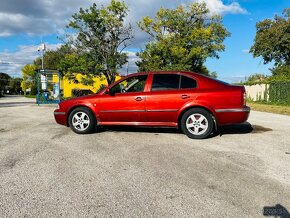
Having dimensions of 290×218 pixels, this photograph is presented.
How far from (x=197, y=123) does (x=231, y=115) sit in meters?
0.77

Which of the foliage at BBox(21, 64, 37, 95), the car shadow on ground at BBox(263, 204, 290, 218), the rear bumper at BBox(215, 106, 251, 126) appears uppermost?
the foliage at BBox(21, 64, 37, 95)

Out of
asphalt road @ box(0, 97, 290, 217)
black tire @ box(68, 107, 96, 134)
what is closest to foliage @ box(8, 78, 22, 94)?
black tire @ box(68, 107, 96, 134)

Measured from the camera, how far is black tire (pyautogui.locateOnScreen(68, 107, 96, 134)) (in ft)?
24.4

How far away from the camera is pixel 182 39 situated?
39312 mm

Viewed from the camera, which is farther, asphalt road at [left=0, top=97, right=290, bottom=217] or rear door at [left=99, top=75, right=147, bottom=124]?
rear door at [left=99, top=75, right=147, bottom=124]

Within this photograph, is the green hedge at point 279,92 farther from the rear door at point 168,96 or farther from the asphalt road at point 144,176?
the rear door at point 168,96

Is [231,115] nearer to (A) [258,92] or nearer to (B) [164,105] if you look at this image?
(B) [164,105]

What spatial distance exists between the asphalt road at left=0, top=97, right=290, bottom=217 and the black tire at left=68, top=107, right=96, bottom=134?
0.49m

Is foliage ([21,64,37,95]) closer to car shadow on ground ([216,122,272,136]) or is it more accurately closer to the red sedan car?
the red sedan car

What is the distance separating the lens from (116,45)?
93.6 ft

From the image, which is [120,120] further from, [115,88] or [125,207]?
[125,207]

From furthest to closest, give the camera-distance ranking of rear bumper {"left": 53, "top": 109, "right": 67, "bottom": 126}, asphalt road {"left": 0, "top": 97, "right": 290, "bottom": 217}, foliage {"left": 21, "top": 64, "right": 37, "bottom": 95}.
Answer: foliage {"left": 21, "top": 64, "right": 37, "bottom": 95} < rear bumper {"left": 53, "top": 109, "right": 67, "bottom": 126} < asphalt road {"left": 0, "top": 97, "right": 290, "bottom": 217}

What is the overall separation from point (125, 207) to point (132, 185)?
2.13 ft

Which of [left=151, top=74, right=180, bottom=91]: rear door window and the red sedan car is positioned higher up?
[left=151, top=74, right=180, bottom=91]: rear door window
